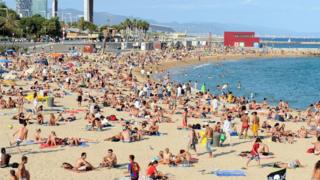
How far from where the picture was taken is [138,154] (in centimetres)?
1593

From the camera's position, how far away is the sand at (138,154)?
13.5 m

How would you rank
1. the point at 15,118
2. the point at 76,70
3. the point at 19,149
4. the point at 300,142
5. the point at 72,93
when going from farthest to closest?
the point at 76,70 < the point at 72,93 < the point at 15,118 < the point at 300,142 < the point at 19,149

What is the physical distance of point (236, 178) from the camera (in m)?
→ 13.5

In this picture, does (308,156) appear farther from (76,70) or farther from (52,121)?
(76,70)

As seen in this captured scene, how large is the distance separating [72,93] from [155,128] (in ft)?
42.4

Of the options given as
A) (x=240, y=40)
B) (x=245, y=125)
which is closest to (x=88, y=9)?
(x=240, y=40)

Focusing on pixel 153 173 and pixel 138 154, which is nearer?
pixel 153 173

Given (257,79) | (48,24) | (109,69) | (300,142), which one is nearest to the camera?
(300,142)

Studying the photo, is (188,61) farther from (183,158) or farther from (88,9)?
(88,9)

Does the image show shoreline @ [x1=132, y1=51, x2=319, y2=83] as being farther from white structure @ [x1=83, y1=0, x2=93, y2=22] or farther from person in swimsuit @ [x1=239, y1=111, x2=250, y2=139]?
white structure @ [x1=83, y1=0, x2=93, y2=22]

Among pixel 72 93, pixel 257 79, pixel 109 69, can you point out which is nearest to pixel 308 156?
pixel 72 93

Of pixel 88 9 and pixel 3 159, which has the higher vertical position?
pixel 88 9

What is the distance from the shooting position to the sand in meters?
13.5

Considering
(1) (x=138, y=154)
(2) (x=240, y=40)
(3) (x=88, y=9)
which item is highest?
(3) (x=88, y=9)
